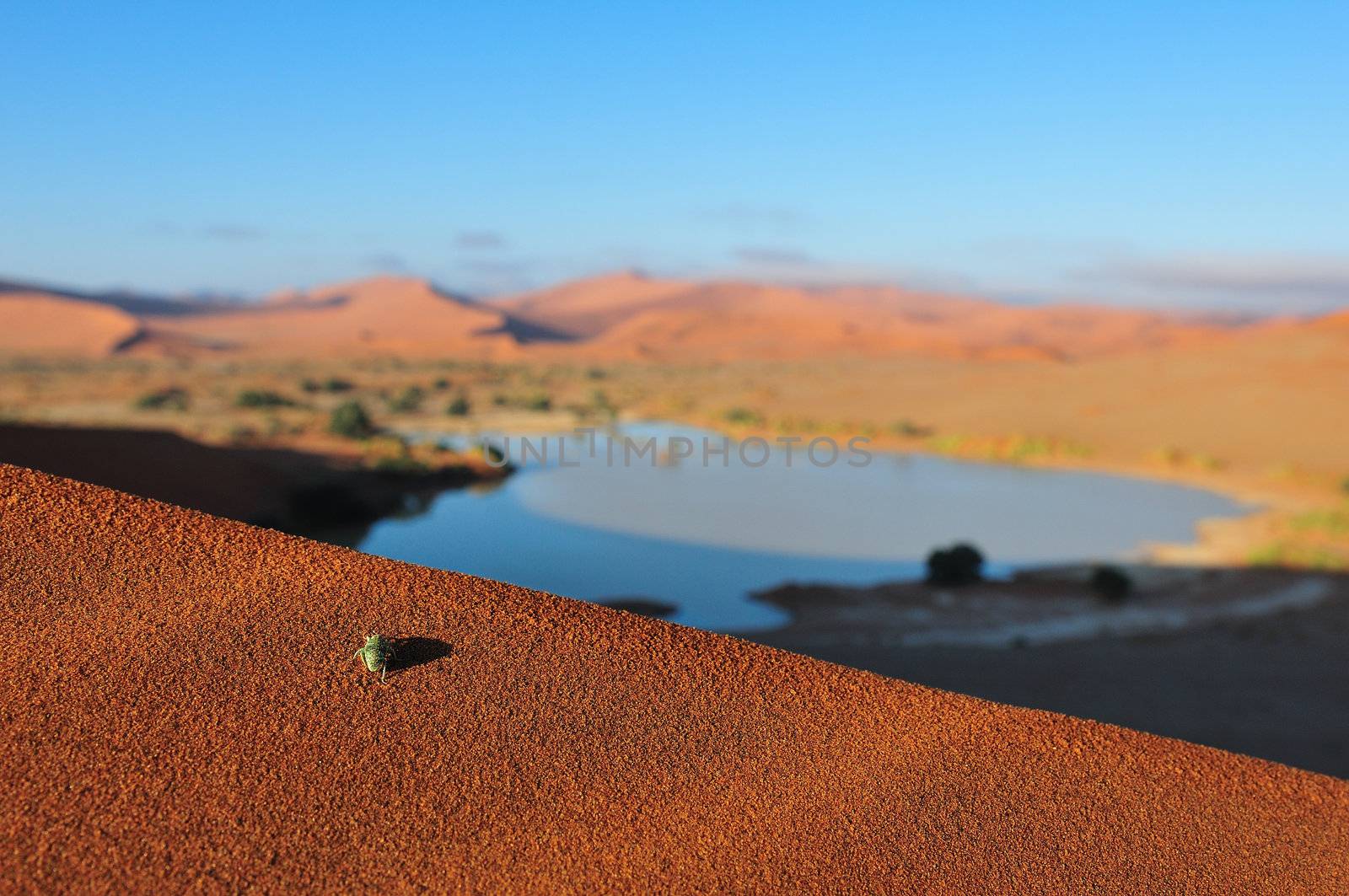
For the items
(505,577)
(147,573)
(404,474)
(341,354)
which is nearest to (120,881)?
(147,573)

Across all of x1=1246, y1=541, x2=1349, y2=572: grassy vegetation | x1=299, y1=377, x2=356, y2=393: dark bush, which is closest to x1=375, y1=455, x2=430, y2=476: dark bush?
x1=1246, y1=541, x2=1349, y2=572: grassy vegetation

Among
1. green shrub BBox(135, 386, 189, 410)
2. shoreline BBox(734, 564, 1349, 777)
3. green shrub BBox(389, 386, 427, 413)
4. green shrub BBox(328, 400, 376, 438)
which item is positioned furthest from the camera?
green shrub BBox(389, 386, 427, 413)

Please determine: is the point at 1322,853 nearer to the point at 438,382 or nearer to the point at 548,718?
the point at 548,718

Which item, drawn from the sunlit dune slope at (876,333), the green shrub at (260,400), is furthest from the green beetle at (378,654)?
the sunlit dune slope at (876,333)

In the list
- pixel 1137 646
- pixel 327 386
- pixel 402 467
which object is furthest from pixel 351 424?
pixel 1137 646

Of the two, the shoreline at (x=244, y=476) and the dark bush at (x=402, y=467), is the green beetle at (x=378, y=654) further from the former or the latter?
the dark bush at (x=402, y=467)

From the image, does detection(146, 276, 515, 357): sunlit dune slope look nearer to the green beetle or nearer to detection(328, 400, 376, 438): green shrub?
detection(328, 400, 376, 438): green shrub
